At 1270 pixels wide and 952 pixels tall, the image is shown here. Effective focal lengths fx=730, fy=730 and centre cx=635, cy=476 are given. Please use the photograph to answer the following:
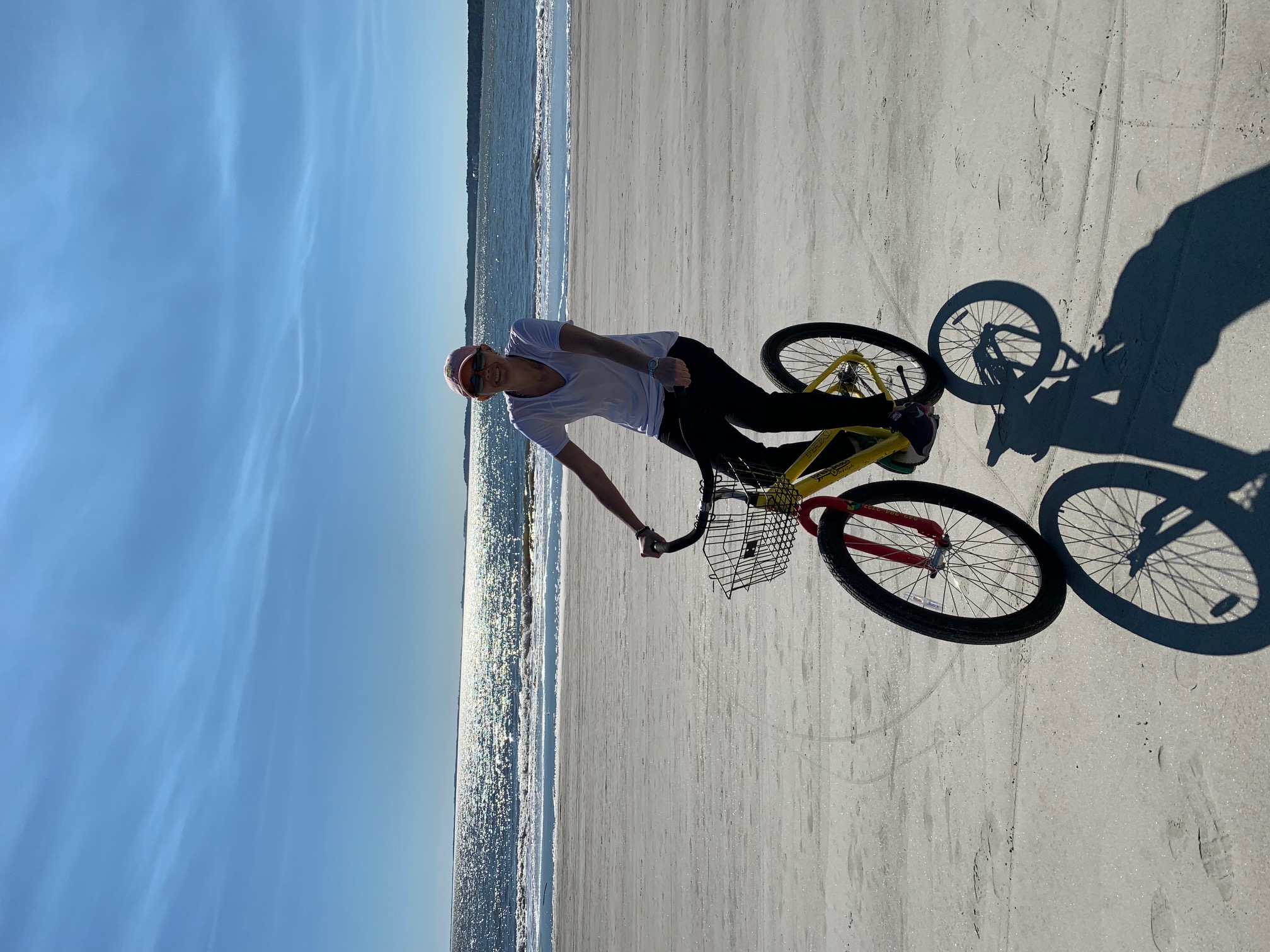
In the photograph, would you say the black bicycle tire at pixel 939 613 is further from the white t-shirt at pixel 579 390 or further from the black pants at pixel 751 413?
the white t-shirt at pixel 579 390

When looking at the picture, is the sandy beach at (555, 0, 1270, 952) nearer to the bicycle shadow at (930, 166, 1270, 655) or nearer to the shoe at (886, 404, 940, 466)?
the bicycle shadow at (930, 166, 1270, 655)

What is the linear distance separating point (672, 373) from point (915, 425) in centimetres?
125

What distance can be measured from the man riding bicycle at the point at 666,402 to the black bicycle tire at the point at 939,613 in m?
0.36

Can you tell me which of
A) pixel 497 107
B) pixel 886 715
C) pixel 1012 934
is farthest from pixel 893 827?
pixel 497 107

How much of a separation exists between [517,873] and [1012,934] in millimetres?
17563

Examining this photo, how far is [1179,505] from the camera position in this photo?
2857 mm

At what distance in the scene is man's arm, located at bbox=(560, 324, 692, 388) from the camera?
3.48 metres

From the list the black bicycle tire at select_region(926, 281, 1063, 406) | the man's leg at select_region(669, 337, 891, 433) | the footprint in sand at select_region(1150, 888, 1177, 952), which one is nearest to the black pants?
the man's leg at select_region(669, 337, 891, 433)

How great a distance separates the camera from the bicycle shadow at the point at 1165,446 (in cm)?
266

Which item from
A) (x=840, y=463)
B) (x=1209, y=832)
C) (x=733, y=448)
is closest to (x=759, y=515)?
(x=733, y=448)

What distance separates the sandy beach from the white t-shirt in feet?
5.79

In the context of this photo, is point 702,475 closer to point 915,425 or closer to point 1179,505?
point 915,425

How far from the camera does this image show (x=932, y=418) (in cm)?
367

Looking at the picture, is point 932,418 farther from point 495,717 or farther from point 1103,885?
point 495,717
